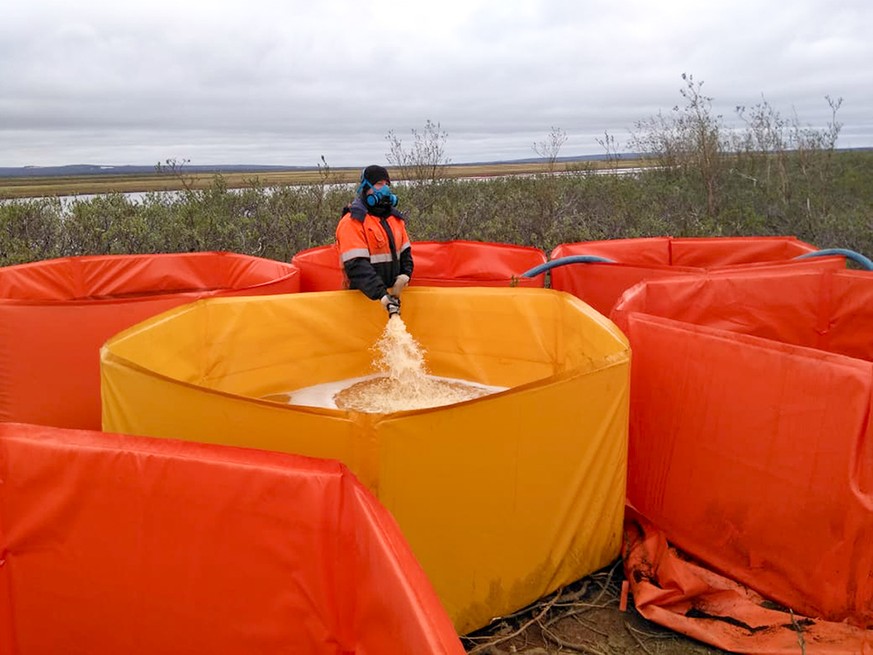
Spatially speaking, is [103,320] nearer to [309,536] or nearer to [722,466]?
[309,536]

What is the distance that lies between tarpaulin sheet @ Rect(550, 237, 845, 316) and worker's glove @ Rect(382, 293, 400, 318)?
187 centimetres

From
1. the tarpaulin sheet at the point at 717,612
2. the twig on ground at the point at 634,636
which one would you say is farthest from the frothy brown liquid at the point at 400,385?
the twig on ground at the point at 634,636

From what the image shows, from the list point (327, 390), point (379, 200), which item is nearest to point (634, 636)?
point (327, 390)

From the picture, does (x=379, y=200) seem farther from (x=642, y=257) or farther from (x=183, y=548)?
(x=183, y=548)

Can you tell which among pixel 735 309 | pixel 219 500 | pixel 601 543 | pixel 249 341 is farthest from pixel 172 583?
pixel 735 309

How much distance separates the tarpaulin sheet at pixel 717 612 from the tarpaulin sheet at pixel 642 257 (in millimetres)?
2644

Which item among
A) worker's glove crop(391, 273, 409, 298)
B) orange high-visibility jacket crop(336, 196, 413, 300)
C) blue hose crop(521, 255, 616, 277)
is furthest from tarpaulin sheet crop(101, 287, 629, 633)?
blue hose crop(521, 255, 616, 277)

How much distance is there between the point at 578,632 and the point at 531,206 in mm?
13198

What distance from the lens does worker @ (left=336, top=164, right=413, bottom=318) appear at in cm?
499

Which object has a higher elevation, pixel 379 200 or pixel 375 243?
pixel 379 200

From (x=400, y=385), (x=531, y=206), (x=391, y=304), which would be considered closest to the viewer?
(x=391, y=304)

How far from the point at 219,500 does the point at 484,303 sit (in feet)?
10.7

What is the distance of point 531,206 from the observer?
15.7 m

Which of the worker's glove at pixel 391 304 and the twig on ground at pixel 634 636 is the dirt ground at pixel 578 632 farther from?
the worker's glove at pixel 391 304
